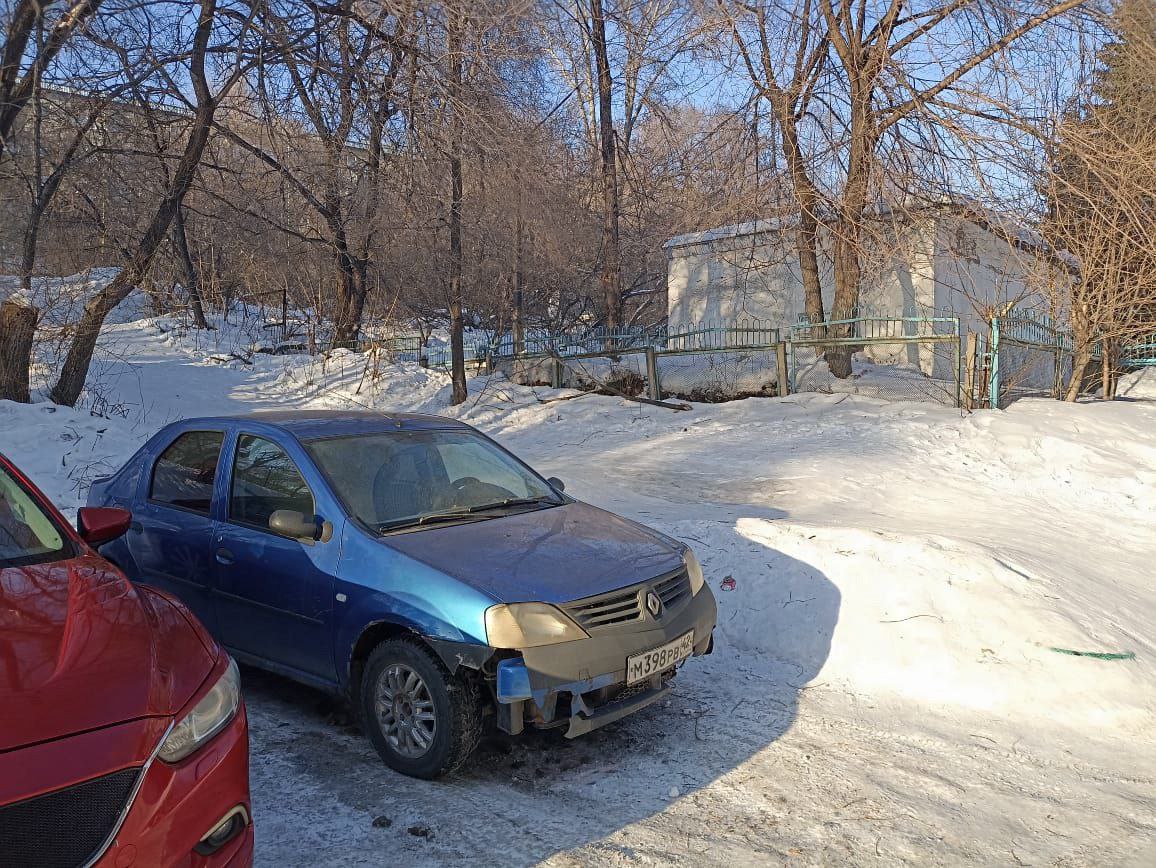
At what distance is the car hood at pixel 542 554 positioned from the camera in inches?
156

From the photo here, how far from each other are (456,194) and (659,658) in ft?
40.0

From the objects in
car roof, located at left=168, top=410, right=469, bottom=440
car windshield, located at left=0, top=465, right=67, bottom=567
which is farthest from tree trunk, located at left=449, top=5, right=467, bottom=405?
car windshield, located at left=0, top=465, right=67, bottom=567

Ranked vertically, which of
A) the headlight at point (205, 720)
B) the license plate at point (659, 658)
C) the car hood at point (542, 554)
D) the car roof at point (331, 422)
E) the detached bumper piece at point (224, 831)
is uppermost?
the car roof at point (331, 422)

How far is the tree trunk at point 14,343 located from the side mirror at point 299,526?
9.43 m

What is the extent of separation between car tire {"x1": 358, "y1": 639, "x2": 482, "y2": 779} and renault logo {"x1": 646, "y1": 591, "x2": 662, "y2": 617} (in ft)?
2.81

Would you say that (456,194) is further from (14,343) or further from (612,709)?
(612,709)

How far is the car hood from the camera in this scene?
13.0ft

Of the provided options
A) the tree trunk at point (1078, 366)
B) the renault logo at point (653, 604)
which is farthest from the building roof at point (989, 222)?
the renault logo at point (653, 604)

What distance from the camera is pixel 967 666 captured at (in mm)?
5457

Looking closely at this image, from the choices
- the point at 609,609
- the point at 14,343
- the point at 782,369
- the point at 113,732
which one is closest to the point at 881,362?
the point at 782,369

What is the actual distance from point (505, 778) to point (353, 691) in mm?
812

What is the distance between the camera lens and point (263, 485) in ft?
16.0

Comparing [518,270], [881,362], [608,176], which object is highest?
[608,176]

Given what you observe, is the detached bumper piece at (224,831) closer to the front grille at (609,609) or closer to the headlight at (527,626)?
the headlight at (527,626)
